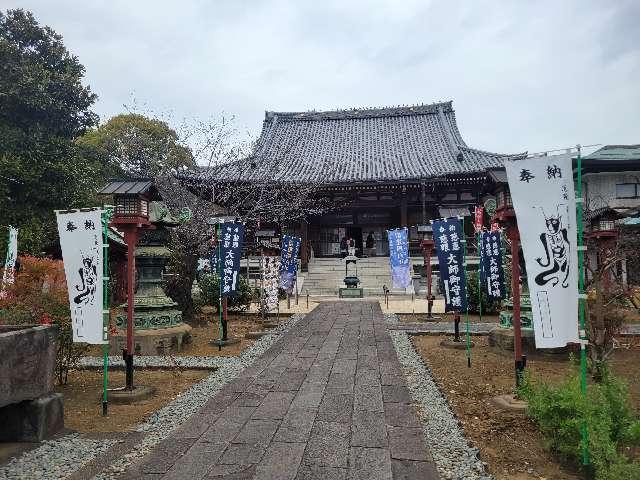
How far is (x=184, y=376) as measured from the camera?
7.04 meters

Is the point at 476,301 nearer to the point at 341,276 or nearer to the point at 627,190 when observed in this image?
the point at 341,276

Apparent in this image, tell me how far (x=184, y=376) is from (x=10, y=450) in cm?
313

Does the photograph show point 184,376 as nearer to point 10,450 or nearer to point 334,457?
point 10,450

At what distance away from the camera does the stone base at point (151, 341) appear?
862cm

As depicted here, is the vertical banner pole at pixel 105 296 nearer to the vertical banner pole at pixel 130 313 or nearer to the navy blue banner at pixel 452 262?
the vertical banner pole at pixel 130 313

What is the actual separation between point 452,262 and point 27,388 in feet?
22.8

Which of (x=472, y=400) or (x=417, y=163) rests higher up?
(x=417, y=163)

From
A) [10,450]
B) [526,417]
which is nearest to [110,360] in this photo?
[10,450]

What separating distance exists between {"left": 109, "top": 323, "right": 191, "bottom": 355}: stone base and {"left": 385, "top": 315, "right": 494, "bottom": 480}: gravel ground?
178 inches

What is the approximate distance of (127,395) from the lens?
224 inches

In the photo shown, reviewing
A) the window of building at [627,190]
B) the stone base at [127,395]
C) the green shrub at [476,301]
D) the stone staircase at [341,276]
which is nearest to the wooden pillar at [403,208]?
the stone staircase at [341,276]

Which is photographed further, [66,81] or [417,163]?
[417,163]

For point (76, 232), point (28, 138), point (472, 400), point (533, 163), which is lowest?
point (472, 400)

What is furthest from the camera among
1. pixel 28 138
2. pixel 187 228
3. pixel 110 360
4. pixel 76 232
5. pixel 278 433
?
pixel 28 138
